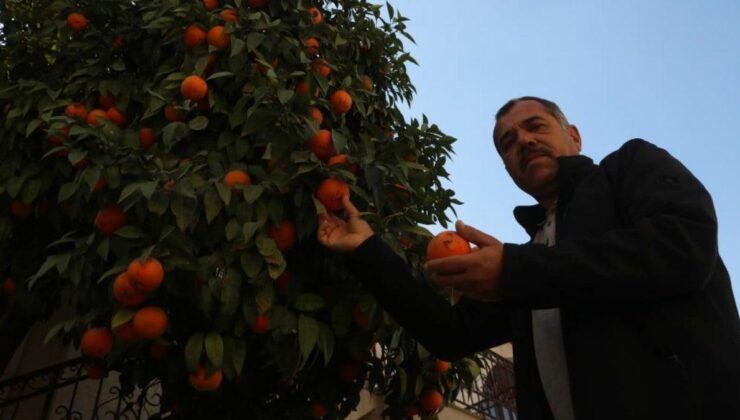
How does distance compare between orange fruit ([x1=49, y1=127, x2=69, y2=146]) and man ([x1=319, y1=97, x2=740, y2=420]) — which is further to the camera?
orange fruit ([x1=49, y1=127, x2=69, y2=146])

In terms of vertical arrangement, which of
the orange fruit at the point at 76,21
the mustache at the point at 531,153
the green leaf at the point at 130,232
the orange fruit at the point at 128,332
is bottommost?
the orange fruit at the point at 128,332

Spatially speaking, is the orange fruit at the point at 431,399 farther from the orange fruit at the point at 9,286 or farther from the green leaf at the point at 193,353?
the orange fruit at the point at 9,286

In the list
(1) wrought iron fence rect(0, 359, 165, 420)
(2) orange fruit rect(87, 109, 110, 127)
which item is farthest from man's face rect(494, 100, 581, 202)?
(1) wrought iron fence rect(0, 359, 165, 420)

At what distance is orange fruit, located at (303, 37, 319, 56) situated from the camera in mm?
3303

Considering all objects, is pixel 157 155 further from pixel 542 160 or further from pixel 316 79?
pixel 542 160

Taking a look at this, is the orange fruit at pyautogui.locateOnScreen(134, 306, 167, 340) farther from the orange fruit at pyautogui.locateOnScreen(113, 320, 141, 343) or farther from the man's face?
the man's face

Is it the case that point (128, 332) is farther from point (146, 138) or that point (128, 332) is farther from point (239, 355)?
point (146, 138)

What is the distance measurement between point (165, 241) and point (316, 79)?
122cm

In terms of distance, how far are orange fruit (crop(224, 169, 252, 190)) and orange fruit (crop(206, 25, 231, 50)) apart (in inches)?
32.1

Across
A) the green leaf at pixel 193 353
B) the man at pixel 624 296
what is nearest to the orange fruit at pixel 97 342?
the green leaf at pixel 193 353

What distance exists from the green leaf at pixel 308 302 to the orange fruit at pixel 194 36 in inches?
59.8

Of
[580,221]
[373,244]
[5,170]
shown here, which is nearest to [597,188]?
[580,221]

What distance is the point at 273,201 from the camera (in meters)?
2.46

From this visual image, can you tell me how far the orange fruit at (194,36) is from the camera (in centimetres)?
304
